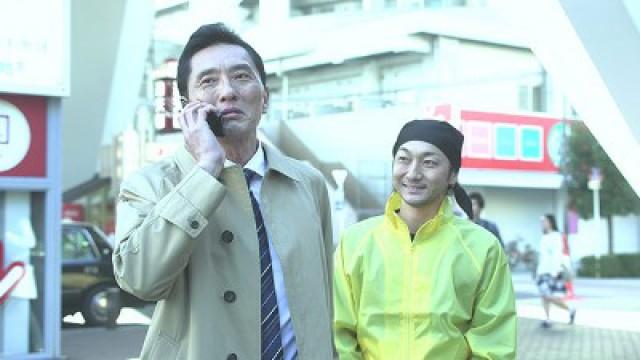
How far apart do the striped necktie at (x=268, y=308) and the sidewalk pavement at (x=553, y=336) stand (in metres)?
7.52

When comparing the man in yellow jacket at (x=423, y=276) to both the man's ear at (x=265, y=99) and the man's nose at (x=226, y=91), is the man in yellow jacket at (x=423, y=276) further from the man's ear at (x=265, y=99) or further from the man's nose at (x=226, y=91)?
the man's nose at (x=226, y=91)

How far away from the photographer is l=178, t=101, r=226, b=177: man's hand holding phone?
2.01 m

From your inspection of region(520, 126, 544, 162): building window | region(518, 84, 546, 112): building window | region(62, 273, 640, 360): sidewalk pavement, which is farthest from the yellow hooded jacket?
region(518, 84, 546, 112): building window

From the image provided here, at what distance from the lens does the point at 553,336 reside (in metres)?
11.3

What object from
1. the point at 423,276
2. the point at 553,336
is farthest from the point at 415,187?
the point at 553,336

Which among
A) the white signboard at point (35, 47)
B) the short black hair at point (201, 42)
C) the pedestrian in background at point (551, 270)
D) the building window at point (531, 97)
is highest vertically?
the building window at point (531, 97)

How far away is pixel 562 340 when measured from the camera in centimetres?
1094

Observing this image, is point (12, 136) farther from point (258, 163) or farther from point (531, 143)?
point (531, 143)

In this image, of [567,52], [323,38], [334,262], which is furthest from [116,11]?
[334,262]

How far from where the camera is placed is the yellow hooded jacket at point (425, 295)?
8.44 ft

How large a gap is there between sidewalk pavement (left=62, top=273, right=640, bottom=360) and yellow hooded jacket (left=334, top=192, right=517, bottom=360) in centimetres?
692

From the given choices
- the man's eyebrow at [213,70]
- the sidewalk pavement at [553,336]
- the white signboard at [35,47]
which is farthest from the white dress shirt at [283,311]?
the sidewalk pavement at [553,336]

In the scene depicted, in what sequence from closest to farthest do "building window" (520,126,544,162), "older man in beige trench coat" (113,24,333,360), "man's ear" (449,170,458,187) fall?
"older man in beige trench coat" (113,24,333,360) < "man's ear" (449,170,458,187) < "building window" (520,126,544,162)

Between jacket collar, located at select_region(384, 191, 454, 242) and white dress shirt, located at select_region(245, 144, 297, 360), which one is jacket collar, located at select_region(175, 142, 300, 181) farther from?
jacket collar, located at select_region(384, 191, 454, 242)
